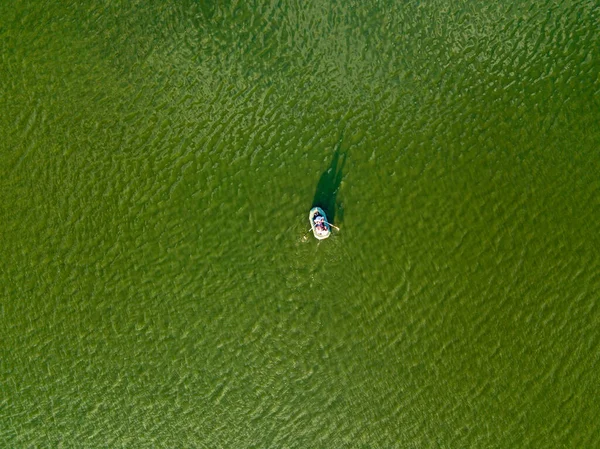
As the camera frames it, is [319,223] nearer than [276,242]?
Yes

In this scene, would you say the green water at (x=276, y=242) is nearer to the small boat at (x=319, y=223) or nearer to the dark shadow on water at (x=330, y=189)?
the dark shadow on water at (x=330, y=189)

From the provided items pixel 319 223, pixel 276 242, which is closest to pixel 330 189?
pixel 319 223

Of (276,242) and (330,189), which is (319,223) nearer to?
(330,189)

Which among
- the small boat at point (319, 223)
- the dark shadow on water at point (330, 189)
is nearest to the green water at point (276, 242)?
the dark shadow on water at point (330, 189)

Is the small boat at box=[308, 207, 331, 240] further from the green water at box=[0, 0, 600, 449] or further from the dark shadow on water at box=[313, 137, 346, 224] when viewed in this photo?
the green water at box=[0, 0, 600, 449]

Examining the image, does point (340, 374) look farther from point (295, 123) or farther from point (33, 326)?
point (33, 326)

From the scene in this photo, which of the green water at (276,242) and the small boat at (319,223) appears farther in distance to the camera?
the green water at (276,242)
